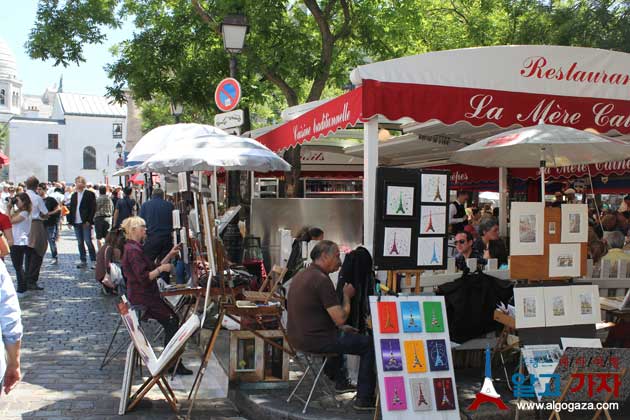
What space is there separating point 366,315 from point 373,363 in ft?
2.11

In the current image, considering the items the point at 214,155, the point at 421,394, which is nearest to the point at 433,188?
the point at 421,394

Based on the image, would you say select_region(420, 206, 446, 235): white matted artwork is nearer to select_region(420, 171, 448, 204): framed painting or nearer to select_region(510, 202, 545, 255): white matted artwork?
select_region(420, 171, 448, 204): framed painting

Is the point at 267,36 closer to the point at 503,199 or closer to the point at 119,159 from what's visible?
the point at 503,199

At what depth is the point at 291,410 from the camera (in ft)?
18.6

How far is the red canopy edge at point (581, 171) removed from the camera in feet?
36.6

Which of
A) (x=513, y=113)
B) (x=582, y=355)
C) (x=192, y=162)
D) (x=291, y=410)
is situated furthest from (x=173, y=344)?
(x=513, y=113)

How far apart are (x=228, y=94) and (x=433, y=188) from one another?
4.61 m

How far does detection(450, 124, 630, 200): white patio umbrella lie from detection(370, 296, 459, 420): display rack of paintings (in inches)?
61.2

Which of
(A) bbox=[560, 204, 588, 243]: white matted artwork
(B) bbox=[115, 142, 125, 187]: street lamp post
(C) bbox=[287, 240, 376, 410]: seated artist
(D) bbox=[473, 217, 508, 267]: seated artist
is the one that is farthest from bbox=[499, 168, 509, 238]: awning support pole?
(B) bbox=[115, 142, 125, 187]: street lamp post

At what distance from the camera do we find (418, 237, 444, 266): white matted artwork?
19.7 feet

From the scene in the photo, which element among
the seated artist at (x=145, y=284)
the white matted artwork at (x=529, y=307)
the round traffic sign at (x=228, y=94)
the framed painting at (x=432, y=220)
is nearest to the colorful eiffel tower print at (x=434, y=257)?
the framed painting at (x=432, y=220)

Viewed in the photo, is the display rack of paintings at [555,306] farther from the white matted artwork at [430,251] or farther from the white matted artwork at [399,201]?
the white matted artwork at [399,201]

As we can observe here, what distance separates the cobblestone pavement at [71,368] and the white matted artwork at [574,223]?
3.30m

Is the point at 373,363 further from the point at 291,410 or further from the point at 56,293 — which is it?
the point at 56,293
